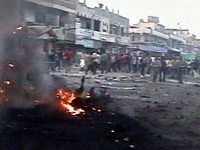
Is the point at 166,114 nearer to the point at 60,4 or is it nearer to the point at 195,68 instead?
the point at 60,4

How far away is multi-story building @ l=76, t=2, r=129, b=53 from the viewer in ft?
83.1

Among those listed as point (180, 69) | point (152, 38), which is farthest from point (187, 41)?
point (180, 69)

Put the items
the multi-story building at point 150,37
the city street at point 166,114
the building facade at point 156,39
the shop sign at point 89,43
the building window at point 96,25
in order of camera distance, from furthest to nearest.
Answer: the building window at point 96,25 → the multi-story building at point 150,37 → the building facade at point 156,39 → the shop sign at point 89,43 → the city street at point 166,114

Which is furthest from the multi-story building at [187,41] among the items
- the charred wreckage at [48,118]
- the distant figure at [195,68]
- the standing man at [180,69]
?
the charred wreckage at [48,118]

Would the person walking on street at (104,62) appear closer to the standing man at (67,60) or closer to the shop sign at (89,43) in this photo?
the standing man at (67,60)

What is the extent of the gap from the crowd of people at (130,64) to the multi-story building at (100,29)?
335cm

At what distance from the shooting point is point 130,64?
2148cm

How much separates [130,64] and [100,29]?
26.5 feet

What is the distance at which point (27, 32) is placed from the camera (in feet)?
41.5

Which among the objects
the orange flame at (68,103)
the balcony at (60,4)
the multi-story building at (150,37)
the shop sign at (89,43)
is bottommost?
the orange flame at (68,103)

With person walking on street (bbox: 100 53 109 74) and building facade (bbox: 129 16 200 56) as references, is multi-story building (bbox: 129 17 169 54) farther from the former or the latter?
person walking on street (bbox: 100 53 109 74)

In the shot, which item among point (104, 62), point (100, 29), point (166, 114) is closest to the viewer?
point (166, 114)

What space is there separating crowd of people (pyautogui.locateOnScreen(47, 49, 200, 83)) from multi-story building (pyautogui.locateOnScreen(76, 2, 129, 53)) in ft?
11.0

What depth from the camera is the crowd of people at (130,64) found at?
1758 cm
